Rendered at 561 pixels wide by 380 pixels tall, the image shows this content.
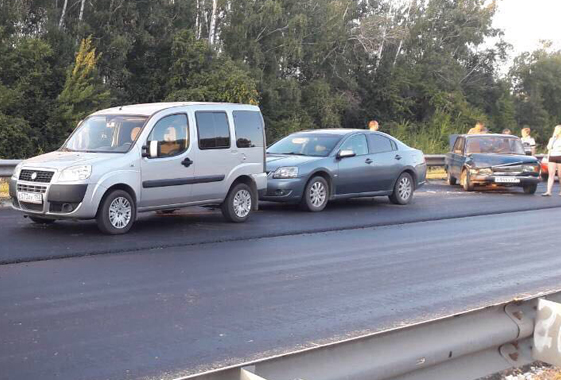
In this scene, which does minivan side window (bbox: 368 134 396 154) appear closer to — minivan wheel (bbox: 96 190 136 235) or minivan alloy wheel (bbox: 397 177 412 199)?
minivan alloy wheel (bbox: 397 177 412 199)

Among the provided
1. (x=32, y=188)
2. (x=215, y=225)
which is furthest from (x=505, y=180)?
(x=32, y=188)

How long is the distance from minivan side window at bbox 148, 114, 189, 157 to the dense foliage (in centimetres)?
2261

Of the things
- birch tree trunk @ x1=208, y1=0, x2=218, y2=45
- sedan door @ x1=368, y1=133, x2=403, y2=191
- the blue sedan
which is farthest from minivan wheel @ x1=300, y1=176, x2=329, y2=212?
birch tree trunk @ x1=208, y1=0, x2=218, y2=45

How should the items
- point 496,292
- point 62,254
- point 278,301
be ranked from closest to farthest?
point 278,301 → point 496,292 → point 62,254

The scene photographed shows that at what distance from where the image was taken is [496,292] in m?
8.31

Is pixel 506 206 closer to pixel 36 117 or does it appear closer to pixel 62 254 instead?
pixel 62 254

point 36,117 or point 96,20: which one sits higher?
point 96,20

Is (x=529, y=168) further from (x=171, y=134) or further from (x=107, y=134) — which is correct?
(x=107, y=134)

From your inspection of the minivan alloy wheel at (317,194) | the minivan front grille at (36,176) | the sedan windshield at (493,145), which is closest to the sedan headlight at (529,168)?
the sedan windshield at (493,145)

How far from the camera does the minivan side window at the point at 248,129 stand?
43.0 ft

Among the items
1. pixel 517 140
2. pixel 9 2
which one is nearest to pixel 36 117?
pixel 9 2

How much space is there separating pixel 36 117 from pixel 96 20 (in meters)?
7.24

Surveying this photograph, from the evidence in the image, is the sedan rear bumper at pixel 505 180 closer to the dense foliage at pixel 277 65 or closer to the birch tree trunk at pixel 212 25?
the dense foliage at pixel 277 65

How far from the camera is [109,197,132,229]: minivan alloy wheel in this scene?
11.1m
